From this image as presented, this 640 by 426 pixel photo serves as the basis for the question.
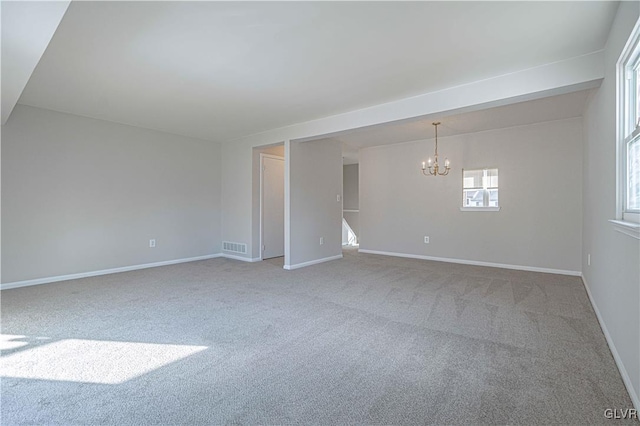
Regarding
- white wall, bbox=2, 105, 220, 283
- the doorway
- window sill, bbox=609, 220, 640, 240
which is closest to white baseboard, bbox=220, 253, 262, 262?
the doorway

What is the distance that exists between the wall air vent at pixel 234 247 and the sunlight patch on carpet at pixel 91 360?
12.2 ft

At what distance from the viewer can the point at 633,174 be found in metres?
2.01

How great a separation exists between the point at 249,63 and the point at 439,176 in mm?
4573

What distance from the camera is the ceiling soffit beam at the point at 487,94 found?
2.86 meters

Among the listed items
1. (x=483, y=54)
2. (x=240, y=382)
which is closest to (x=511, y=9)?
(x=483, y=54)

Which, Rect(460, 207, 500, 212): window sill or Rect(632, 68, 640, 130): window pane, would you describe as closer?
Rect(632, 68, 640, 130): window pane

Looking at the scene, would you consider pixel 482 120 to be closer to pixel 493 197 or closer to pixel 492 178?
pixel 492 178

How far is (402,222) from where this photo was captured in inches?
267

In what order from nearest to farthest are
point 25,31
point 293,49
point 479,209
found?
1. point 25,31
2. point 293,49
3. point 479,209

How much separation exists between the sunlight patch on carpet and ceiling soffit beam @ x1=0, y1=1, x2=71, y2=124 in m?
2.17

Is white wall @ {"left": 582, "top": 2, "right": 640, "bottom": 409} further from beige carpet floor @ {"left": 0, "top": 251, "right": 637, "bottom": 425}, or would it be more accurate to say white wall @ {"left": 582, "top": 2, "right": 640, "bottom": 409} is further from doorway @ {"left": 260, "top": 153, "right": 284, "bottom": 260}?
doorway @ {"left": 260, "top": 153, "right": 284, "bottom": 260}

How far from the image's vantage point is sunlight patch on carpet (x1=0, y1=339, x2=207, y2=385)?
2.02 metres

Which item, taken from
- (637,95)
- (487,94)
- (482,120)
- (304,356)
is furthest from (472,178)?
(304,356)

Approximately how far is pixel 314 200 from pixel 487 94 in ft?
11.1
